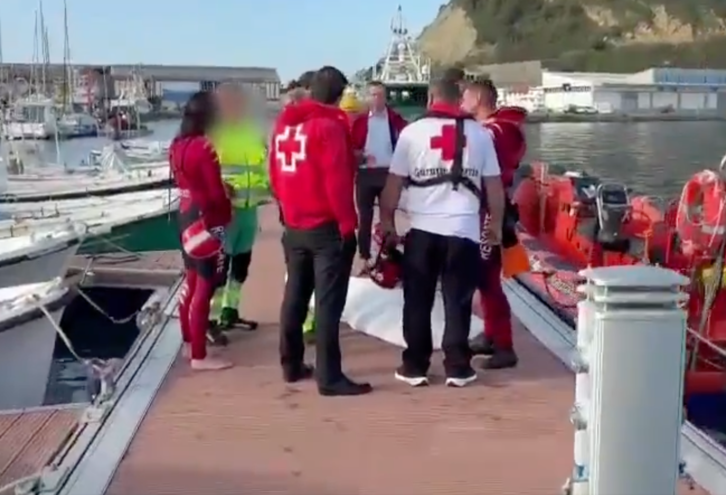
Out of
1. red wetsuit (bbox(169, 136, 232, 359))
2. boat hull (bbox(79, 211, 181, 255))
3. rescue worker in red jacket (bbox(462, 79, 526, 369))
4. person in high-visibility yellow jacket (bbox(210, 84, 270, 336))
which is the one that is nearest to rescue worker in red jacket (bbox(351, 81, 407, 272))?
person in high-visibility yellow jacket (bbox(210, 84, 270, 336))

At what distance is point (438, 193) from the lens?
218 inches

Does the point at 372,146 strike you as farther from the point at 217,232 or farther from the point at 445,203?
the point at 445,203

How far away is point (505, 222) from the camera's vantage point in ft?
20.5

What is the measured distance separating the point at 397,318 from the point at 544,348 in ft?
3.23

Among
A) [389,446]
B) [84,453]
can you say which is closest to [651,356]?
[389,446]

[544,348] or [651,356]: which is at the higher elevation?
[651,356]

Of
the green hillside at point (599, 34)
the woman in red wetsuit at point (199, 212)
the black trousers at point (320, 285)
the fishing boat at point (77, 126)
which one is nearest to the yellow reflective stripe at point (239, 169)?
the woman in red wetsuit at point (199, 212)

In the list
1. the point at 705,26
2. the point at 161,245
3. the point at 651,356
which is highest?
the point at 705,26

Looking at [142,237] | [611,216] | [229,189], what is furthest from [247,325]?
[142,237]

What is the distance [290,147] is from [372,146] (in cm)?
256

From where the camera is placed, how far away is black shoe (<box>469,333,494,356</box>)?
6.49m

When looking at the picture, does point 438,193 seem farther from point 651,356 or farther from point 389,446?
point 651,356

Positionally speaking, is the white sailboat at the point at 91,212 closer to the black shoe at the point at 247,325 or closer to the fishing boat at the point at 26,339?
the fishing boat at the point at 26,339

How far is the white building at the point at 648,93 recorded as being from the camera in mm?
94062
